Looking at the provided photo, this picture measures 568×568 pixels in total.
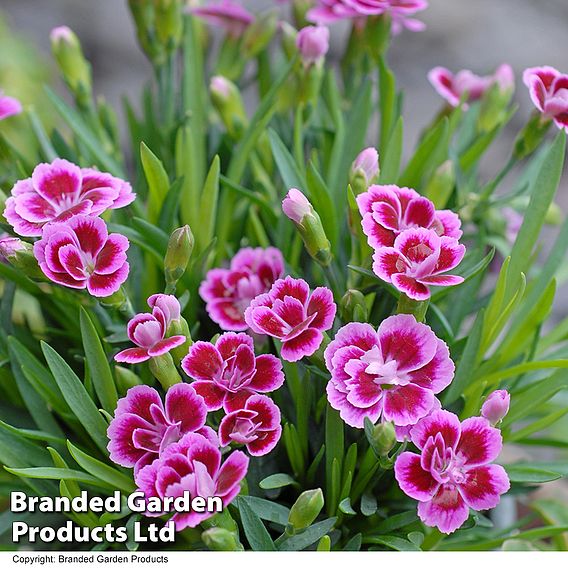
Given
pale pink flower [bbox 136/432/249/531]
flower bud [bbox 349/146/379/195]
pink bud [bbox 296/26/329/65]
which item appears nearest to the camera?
pale pink flower [bbox 136/432/249/531]

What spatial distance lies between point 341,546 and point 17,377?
0.27 meters

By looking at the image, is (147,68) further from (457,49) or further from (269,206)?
(269,206)

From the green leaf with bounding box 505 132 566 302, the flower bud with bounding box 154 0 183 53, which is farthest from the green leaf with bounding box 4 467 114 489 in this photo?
the flower bud with bounding box 154 0 183 53

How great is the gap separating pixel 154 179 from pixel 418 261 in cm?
24

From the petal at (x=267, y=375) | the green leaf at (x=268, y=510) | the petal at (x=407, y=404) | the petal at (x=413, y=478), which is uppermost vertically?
the petal at (x=407, y=404)

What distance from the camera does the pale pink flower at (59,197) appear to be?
0.48m

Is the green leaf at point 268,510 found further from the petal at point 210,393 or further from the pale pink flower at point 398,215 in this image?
the pale pink flower at point 398,215

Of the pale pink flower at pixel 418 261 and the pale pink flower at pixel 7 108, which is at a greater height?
the pale pink flower at pixel 418 261

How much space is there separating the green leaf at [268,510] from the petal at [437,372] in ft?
0.44

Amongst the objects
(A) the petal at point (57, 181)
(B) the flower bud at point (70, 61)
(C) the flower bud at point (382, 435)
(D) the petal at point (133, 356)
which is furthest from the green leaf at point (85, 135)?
(C) the flower bud at point (382, 435)

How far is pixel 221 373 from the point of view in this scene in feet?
1.53

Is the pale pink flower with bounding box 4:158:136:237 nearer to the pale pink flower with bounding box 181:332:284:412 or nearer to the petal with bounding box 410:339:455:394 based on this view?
the pale pink flower with bounding box 181:332:284:412

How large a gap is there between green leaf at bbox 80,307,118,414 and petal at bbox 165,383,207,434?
7cm

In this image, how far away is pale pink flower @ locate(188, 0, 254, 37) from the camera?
75 centimetres
